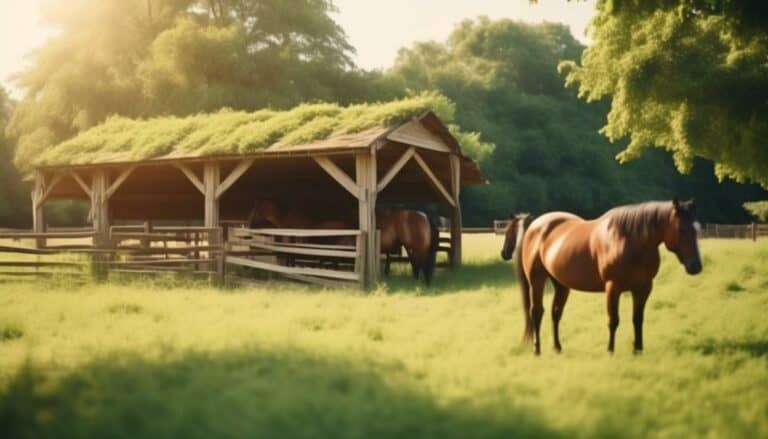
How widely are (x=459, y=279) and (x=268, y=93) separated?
19.4m

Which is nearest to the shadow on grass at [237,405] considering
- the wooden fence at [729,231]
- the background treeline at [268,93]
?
the background treeline at [268,93]

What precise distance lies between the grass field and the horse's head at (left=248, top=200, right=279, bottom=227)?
22.2 feet

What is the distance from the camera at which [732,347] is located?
21.3ft

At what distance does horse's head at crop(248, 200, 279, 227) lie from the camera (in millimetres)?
16656

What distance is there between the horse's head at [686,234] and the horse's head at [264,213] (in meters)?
12.2

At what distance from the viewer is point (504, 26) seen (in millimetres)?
56438

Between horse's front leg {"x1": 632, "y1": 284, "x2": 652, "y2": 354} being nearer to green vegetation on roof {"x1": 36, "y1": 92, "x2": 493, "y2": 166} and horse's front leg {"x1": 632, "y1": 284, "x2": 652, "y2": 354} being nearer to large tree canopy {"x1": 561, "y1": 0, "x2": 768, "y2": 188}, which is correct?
large tree canopy {"x1": 561, "y1": 0, "x2": 768, "y2": 188}

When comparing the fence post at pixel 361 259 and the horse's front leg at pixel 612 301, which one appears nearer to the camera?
the horse's front leg at pixel 612 301

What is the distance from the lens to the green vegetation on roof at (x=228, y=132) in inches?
521

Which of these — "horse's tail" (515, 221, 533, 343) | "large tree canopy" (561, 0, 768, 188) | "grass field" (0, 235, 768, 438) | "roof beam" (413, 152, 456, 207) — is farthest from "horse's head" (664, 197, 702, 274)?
"roof beam" (413, 152, 456, 207)

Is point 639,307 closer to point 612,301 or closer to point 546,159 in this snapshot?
point 612,301

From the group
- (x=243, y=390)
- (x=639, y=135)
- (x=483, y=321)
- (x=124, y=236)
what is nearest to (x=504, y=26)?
(x=639, y=135)

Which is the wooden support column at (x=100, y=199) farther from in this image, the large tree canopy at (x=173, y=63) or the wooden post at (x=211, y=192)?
the large tree canopy at (x=173, y=63)

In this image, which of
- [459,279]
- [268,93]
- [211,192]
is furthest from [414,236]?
[268,93]
